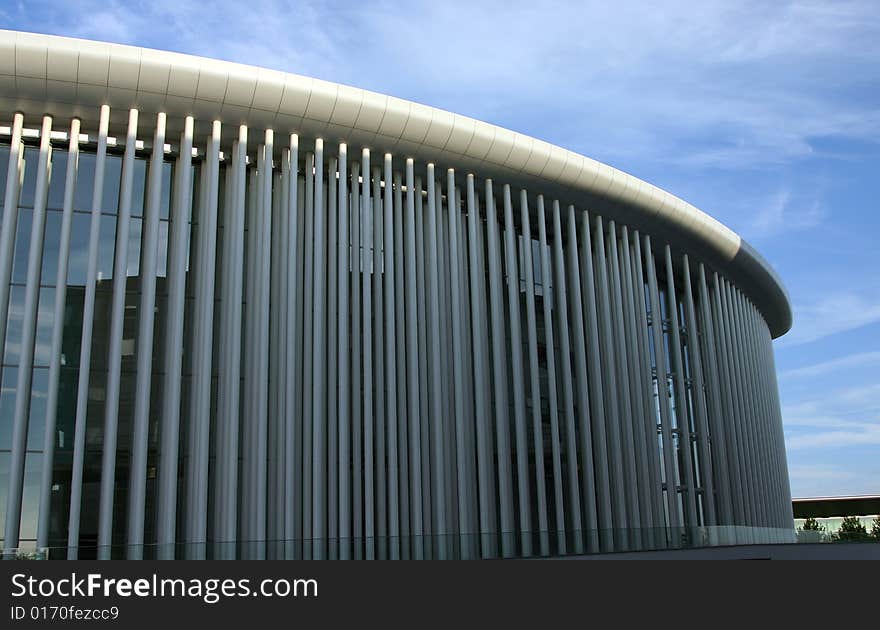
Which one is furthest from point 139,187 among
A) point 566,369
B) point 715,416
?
point 715,416

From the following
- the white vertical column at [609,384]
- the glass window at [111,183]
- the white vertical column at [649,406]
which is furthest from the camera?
the white vertical column at [649,406]

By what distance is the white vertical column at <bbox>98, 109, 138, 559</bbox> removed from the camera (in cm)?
1986

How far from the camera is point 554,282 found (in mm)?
28641

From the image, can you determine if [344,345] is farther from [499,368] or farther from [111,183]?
[111,183]

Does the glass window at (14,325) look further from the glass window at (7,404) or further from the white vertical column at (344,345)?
the white vertical column at (344,345)

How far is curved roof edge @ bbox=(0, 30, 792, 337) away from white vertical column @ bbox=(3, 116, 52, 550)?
1302 mm

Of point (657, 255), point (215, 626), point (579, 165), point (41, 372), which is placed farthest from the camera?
point (657, 255)

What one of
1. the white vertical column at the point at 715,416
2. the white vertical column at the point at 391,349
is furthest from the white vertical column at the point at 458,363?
the white vertical column at the point at 715,416

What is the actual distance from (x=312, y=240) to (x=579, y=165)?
8.79 metres

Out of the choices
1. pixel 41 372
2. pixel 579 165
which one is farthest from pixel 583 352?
pixel 41 372

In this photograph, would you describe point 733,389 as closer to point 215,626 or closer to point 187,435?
point 187,435

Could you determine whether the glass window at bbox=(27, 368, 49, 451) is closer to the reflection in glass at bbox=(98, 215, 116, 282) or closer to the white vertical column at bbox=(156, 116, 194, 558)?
the white vertical column at bbox=(156, 116, 194, 558)

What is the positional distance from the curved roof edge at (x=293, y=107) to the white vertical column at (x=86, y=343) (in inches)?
43.7

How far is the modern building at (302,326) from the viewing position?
2064cm
